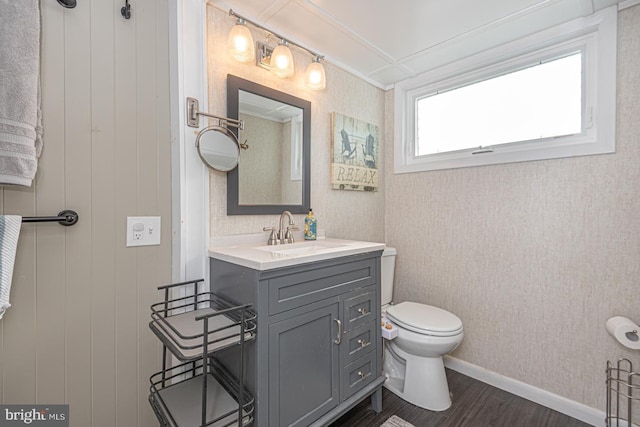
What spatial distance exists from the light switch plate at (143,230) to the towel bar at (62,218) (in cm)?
18

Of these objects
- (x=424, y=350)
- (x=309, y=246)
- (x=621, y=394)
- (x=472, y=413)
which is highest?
(x=309, y=246)

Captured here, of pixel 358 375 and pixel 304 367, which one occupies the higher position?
pixel 304 367

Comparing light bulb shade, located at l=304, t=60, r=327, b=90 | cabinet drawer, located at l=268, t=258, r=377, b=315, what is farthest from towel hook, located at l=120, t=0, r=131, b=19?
cabinet drawer, located at l=268, t=258, r=377, b=315

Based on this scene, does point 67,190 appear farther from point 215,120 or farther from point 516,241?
point 516,241

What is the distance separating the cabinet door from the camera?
3.72 ft

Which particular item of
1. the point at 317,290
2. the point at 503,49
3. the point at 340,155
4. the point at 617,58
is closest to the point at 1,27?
the point at 317,290

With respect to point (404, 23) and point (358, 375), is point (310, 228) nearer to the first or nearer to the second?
point (358, 375)

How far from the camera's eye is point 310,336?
1.26 m

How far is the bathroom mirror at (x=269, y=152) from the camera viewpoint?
5.02 ft

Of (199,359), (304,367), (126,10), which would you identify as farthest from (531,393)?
(126,10)

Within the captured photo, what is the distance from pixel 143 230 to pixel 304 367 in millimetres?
956

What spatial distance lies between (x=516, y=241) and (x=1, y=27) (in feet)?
8.54

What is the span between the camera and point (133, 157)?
1216 millimetres

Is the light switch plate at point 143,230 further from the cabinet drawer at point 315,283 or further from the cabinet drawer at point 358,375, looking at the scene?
the cabinet drawer at point 358,375
